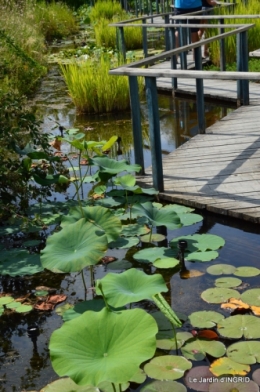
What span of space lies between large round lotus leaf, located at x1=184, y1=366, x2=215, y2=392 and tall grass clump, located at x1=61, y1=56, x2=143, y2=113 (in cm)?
481

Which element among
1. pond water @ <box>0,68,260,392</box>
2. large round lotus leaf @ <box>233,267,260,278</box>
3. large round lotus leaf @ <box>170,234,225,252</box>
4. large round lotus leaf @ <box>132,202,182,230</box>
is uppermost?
large round lotus leaf @ <box>132,202,182,230</box>

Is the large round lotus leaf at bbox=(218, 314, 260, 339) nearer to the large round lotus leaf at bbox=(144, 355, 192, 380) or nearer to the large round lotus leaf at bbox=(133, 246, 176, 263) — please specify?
the large round lotus leaf at bbox=(144, 355, 192, 380)

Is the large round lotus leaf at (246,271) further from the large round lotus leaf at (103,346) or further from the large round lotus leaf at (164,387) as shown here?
the large round lotus leaf at (103,346)

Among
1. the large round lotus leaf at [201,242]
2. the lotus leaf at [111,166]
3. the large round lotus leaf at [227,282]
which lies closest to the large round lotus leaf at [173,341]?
the large round lotus leaf at [227,282]

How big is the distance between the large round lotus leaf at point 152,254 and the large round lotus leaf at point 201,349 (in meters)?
0.83

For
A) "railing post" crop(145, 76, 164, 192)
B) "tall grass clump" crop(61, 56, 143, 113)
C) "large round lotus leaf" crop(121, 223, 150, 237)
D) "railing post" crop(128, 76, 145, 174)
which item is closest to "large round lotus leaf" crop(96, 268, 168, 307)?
"large round lotus leaf" crop(121, 223, 150, 237)

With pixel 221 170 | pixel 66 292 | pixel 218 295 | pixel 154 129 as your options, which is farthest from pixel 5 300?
pixel 221 170

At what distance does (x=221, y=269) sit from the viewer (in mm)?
3486

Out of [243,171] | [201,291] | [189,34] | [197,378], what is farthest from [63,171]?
[189,34]

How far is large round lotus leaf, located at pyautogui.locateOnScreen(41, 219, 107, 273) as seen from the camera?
10.1 feet

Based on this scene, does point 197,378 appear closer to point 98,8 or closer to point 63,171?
point 63,171

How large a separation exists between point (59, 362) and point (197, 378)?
0.62 metres

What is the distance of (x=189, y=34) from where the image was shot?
8.80 meters

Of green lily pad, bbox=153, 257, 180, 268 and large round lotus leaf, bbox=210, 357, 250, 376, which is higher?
large round lotus leaf, bbox=210, 357, 250, 376
